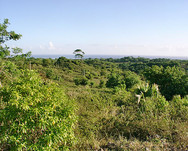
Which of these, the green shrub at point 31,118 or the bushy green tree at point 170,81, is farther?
the bushy green tree at point 170,81

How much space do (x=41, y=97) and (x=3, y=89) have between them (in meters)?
1.03

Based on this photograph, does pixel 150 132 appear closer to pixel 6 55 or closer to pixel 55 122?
pixel 55 122

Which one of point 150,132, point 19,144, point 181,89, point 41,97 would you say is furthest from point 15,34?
point 181,89

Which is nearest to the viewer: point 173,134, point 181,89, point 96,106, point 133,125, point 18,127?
point 18,127

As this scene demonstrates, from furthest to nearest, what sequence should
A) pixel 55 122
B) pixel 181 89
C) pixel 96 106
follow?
pixel 181 89, pixel 96 106, pixel 55 122

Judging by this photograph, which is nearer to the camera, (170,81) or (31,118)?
(31,118)

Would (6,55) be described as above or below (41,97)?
above

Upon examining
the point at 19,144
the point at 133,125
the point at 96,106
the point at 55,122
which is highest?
A: the point at 55,122

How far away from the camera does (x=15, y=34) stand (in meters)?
9.84

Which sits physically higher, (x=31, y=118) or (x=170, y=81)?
(x=31, y=118)

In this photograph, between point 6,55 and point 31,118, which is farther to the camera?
point 6,55

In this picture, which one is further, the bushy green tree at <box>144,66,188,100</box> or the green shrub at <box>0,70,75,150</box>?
the bushy green tree at <box>144,66,188,100</box>

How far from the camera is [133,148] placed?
3670 mm

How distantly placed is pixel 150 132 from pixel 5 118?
425cm
